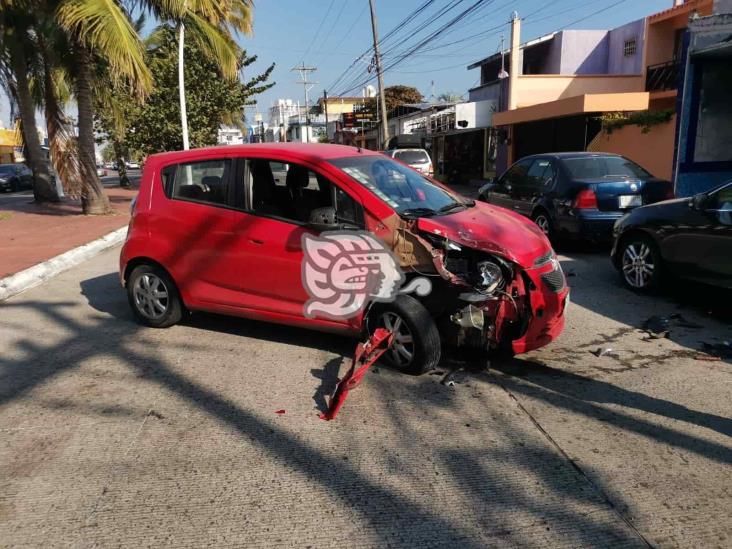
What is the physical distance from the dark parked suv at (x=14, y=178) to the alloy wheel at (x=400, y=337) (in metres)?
33.1

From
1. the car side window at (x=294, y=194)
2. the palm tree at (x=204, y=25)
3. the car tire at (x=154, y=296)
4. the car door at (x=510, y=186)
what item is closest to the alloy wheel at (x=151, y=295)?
the car tire at (x=154, y=296)

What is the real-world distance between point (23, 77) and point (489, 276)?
17.0m

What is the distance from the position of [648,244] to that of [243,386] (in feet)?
15.6

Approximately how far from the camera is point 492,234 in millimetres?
4301

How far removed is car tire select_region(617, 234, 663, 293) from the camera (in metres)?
6.32

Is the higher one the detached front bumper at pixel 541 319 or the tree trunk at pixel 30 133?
the tree trunk at pixel 30 133

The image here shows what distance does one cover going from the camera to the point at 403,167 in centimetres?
537

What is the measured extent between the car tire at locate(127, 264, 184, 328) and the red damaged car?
12mm

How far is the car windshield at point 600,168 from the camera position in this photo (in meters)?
8.77

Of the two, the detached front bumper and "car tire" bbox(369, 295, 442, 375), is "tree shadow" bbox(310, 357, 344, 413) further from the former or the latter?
the detached front bumper

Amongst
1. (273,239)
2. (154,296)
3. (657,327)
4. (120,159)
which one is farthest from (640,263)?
(120,159)

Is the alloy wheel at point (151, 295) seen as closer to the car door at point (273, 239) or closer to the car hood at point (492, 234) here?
the car door at point (273, 239)

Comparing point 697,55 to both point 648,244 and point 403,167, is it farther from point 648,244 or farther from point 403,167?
point 403,167

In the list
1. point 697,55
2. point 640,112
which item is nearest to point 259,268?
point 697,55
